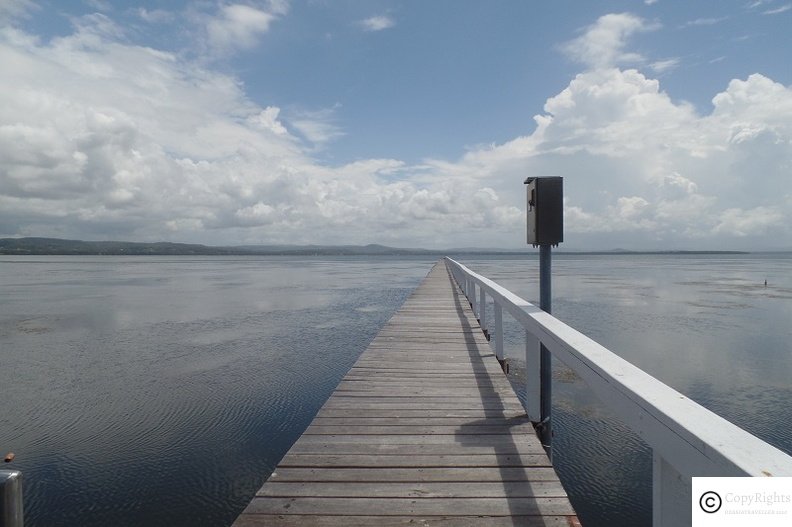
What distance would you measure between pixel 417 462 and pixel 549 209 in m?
2.33

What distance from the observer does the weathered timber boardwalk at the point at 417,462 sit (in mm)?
2594

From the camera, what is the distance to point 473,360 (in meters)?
5.95

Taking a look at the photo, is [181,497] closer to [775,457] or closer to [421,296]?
[775,457]

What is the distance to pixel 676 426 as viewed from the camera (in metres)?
1.44

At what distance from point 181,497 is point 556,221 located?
5.40m

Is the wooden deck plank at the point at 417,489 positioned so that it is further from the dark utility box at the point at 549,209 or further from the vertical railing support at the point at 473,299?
the vertical railing support at the point at 473,299

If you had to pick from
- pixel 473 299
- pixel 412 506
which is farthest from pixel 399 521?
pixel 473 299

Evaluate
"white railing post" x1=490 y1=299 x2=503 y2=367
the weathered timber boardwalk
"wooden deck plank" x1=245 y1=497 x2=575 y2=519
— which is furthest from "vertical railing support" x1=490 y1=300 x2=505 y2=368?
"wooden deck plank" x1=245 y1=497 x2=575 y2=519

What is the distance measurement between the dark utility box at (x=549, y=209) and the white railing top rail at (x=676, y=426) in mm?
1502

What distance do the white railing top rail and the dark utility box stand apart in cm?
150

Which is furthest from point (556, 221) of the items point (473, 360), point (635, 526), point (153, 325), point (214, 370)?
point (153, 325)

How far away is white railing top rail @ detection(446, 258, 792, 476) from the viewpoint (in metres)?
1.22

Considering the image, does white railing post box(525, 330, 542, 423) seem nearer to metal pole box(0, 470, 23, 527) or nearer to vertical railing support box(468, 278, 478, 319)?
metal pole box(0, 470, 23, 527)

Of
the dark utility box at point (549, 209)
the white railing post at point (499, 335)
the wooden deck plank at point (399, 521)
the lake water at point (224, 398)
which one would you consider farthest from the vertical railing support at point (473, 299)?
the wooden deck plank at point (399, 521)
